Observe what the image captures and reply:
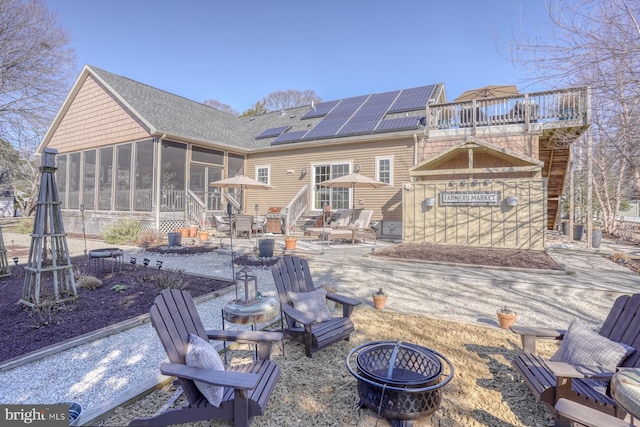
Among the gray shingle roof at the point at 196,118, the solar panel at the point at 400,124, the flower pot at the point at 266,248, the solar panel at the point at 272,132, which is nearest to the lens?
the flower pot at the point at 266,248

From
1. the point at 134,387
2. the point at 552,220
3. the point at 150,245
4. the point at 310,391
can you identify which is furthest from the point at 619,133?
the point at 150,245

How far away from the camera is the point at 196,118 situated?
15.2 m

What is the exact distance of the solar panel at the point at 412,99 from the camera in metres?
13.1

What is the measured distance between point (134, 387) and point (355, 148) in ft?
38.1

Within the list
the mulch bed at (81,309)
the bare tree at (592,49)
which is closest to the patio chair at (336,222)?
the mulch bed at (81,309)

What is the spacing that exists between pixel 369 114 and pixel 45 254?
12.2 metres

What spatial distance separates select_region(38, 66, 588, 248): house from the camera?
9.40 metres

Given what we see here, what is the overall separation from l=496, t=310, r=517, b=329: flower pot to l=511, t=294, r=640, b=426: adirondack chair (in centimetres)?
97

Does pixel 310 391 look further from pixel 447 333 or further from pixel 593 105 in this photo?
pixel 593 105

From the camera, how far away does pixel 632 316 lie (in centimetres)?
234

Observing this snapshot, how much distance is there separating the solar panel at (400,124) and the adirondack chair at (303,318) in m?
9.42

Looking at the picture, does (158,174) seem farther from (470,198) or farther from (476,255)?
(476,255)

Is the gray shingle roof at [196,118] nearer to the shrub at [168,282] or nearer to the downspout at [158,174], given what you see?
the downspout at [158,174]

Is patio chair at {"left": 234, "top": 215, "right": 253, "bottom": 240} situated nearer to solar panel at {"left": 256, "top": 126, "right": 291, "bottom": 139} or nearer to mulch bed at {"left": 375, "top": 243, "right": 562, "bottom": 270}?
mulch bed at {"left": 375, "top": 243, "right": 562, "bottom": 270}
